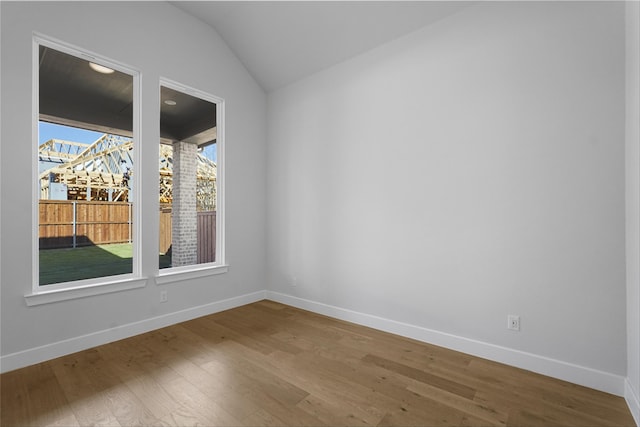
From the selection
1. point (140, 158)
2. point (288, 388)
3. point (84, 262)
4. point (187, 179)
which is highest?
point (140, 158)

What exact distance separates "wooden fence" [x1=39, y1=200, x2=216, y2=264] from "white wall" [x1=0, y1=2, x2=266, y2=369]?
0.50ft

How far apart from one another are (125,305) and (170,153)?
164cm

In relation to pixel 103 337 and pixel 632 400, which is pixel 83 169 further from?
pixel 632 400

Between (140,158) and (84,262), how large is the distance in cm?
110

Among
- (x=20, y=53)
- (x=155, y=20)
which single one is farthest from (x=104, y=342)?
(x=155, y=20)

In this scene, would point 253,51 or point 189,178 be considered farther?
point 253,51

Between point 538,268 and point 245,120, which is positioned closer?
point 538,268

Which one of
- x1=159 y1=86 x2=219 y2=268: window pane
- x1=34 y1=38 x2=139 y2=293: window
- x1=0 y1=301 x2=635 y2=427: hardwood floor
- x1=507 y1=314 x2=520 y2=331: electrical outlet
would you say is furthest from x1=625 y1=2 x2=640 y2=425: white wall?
x1=34 y1=38 x2=139 y2=293: window

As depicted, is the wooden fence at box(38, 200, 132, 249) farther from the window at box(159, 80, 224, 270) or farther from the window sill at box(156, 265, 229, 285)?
the window sill at box(156, 265, 229, 285)

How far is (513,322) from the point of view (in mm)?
2309

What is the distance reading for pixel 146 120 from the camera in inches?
117

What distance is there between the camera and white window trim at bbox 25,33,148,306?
7.66 feet

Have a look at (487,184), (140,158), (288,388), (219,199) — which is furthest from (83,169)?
(487,184)

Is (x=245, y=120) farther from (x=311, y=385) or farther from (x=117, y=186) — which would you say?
(x=311, y=385)
